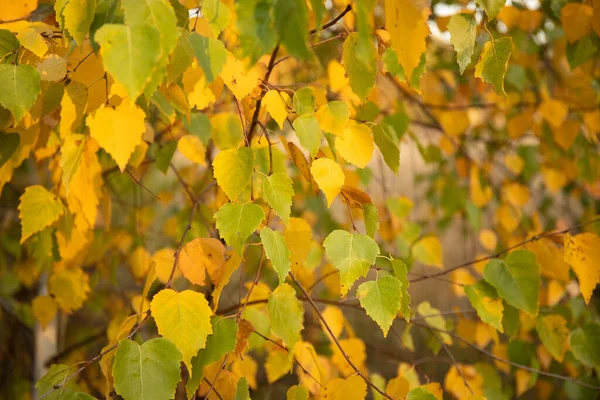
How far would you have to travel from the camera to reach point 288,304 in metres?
0.68

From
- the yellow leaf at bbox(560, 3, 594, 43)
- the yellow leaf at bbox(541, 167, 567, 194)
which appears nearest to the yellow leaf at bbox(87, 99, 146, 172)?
the yellow leaf at bbox(560, 3, 594, 43)

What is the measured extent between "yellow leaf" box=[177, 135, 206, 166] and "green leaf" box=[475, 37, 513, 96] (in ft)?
1.48

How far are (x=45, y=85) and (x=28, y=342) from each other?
3.90 ft

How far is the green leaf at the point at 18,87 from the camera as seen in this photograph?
55cm

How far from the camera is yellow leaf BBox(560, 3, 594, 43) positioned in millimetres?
938

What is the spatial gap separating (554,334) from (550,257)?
0.14 metres

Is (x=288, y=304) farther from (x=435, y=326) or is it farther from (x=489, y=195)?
(x=489, y=195)

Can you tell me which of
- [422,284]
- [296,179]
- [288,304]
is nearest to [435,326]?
[288,304]

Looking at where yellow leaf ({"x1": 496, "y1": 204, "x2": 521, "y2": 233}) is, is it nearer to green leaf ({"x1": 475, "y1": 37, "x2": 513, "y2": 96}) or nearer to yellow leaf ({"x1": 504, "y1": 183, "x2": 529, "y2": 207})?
yellow leaf ({"x1": 504, "y1": 183, "x2": 529, "y2": 207})

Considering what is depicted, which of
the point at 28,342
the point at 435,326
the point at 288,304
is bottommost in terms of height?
the point at 28,342

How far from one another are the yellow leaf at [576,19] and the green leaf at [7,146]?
2.75 feet

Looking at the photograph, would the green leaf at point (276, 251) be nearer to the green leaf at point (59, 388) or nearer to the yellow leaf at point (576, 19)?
the green leaf at point (59, 388)

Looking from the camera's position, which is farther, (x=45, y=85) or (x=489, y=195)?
(x=489, y=195)

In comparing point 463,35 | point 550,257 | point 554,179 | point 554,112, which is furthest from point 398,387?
point 554,179
